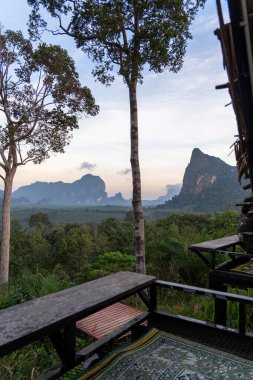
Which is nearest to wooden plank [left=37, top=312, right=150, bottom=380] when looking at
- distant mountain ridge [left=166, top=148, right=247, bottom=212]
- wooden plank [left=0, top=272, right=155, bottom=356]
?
wooden plank [left=0, top=272, right=155, bottom=356]

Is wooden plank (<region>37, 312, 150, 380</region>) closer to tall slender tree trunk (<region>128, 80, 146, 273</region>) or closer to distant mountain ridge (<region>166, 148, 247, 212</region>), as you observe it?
tall slender tree trunk (<region>128, 80, 146, 273</region>)

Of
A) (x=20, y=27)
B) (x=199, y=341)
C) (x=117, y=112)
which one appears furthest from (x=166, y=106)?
(x=199, y=341)

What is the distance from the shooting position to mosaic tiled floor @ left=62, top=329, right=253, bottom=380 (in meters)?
1.93

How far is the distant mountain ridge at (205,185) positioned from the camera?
87.3m

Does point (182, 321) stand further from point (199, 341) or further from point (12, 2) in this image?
point (12, 2)

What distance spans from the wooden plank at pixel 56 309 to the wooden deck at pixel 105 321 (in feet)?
4.00

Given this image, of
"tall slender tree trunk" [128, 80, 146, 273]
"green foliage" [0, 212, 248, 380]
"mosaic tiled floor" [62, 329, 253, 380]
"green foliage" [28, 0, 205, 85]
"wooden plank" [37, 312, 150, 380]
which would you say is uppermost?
"green foliage" [28, 0, 205, 85]

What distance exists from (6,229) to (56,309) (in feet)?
38.9

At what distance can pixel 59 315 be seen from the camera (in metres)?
1.86

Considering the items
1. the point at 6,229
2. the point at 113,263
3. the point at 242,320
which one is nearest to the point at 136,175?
the point at 242,320

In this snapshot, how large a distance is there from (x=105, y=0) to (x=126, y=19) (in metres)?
0.59

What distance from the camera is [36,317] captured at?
1.83 metres

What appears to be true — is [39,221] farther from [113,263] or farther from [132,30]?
[132,30]

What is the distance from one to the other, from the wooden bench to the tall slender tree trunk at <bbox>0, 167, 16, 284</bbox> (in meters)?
11.1
